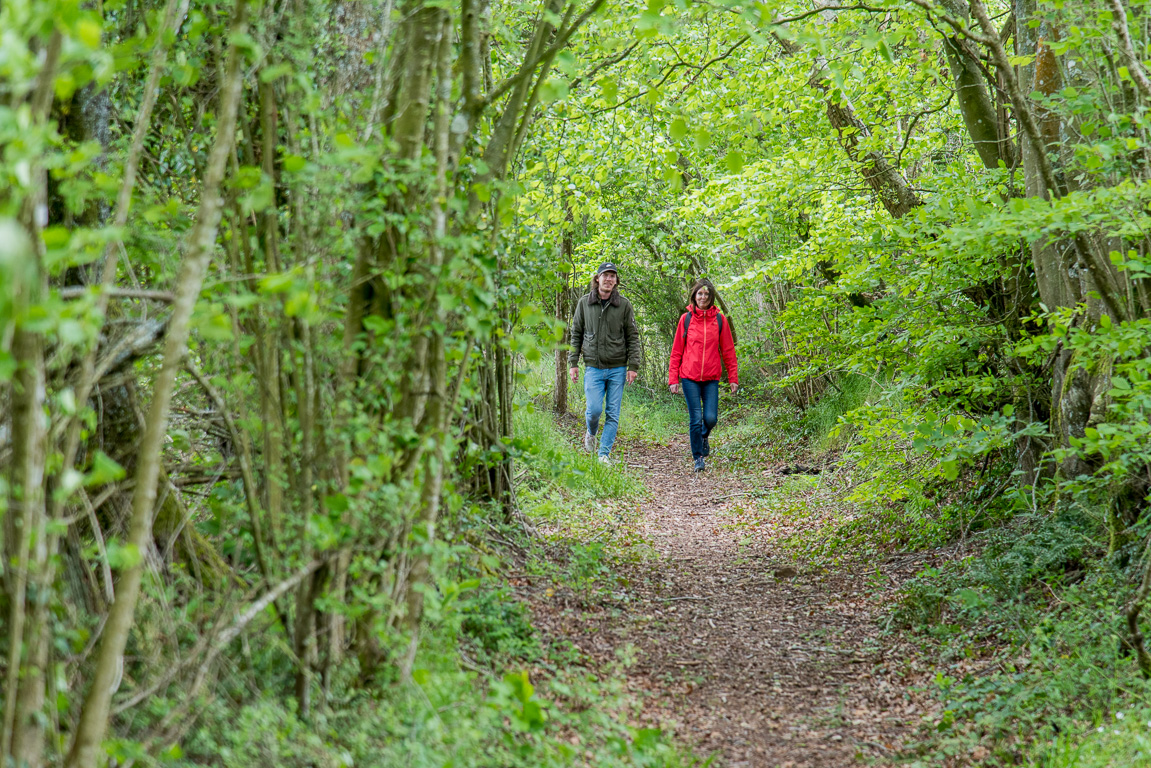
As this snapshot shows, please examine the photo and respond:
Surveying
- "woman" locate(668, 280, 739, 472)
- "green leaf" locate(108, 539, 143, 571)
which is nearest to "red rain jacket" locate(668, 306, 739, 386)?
"woman" locate(668, 280, 739, 472)

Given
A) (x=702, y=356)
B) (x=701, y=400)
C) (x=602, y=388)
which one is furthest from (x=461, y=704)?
(x=701, y=400)

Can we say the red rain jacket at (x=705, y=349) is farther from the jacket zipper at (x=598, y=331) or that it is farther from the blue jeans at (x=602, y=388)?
the jacket zipper at (x=598, y=331)

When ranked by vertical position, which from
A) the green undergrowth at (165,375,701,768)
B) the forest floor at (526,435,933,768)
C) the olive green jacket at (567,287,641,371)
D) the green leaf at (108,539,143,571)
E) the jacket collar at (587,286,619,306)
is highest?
the jacket collar at (587,286,619,306)

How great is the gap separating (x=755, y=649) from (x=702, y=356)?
17.0 feet

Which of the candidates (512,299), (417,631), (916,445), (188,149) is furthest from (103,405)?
(916,445)

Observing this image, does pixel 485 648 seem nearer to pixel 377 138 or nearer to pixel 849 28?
pixel 377 138

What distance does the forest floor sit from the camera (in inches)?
137

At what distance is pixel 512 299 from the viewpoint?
461cm

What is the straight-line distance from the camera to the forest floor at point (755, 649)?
3.47m

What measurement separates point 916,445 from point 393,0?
3530 mm

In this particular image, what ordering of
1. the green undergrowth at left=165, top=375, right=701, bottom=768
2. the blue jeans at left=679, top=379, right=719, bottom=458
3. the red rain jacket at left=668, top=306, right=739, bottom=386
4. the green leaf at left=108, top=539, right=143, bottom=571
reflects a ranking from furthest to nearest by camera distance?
the blue jeans at left=679, top=379, right=719, bottom=458, the red rain jacket at left=668, top=306, right=739, bottom=386, the green undergrowth at left=165, top=375, right=701, bottom=768, the green leaf at left=108, top=539, right=143, bottom=571

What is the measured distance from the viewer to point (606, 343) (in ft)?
29.5

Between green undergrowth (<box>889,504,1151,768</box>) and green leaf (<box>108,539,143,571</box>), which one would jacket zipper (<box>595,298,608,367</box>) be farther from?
green leaf (<box>108,539,143,571</box>)

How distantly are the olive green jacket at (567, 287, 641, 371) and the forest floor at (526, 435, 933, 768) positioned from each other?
106 inches
